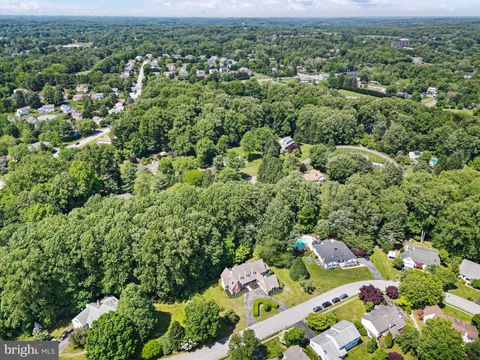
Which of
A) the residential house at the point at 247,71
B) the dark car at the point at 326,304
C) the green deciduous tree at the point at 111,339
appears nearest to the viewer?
the green deciduous tree at the point at 111,339

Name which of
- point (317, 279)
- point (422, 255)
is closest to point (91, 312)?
point (317, 279)

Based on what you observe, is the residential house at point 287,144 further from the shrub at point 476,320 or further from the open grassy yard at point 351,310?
the shrub at point 476,320

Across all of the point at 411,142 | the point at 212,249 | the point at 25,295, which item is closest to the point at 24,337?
the point at 25,295

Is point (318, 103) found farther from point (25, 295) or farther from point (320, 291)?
point (25, 295)

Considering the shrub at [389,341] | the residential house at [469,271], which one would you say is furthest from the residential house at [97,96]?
the residential house at [469,271]

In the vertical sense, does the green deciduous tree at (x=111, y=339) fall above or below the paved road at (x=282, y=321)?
above

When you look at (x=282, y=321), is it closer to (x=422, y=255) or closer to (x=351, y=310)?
(x=351, y=310)

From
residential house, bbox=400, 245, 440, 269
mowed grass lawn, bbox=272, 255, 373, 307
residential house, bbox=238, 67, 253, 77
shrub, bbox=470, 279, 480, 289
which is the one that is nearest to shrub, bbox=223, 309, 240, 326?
mowed grass lawn, bbox=272, 255, 373, 307
